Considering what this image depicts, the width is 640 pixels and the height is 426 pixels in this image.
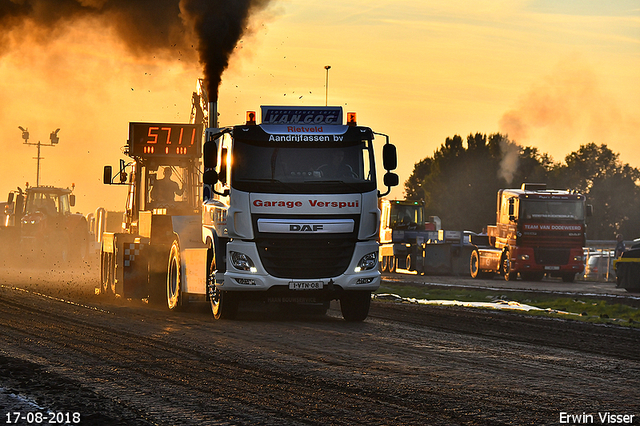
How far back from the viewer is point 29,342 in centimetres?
1173

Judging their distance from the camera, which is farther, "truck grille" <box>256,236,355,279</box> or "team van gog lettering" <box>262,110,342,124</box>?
"team van gog lettering" <box>262,110,342,124</box>

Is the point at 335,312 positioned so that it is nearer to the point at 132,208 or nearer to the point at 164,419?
the point at 132,208

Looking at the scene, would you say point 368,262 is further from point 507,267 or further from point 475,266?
point 475,266

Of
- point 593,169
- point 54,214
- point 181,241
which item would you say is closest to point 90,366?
point 181,241

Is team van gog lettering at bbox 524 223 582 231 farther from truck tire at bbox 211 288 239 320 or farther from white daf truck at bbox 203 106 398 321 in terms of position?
truck tire at bbox 211 288 239 320

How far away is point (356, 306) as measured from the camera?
50.8ft

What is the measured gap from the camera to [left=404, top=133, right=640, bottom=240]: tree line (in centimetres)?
8288

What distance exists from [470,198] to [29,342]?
241ft

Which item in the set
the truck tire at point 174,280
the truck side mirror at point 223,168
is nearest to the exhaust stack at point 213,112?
the truck tire at point 174,280

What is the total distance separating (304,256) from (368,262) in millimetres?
1085

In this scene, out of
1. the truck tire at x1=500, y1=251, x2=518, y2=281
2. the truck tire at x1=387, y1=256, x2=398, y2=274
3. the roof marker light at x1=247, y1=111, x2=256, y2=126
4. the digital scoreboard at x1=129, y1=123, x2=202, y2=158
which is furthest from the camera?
the truck tire at x1=387, y1=256, x2=398, y2=274

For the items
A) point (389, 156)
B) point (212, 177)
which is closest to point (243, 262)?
point (212, 177)

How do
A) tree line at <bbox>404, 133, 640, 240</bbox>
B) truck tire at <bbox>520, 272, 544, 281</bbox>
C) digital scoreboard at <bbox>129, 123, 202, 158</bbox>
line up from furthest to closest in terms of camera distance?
tree line at <bbox>404, 133, 640, 240</bbox> → truck tire at <bbox>520, 272, 544, 281</bbox> → digital scoreboard at <bbox>129, 123, 202, 158</bbox>

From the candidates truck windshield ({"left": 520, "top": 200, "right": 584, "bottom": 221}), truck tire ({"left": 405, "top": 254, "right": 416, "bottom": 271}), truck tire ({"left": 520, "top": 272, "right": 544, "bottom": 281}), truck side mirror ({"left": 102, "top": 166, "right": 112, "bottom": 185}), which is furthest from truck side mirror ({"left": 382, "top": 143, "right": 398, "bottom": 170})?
truck tire ({"left": 405, "top": 254, "right": 416, "bottom": 271})
